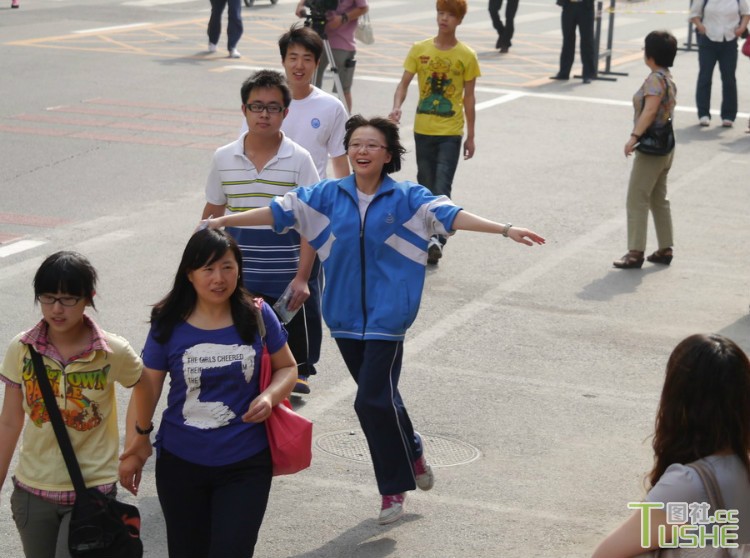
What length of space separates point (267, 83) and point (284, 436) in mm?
2298

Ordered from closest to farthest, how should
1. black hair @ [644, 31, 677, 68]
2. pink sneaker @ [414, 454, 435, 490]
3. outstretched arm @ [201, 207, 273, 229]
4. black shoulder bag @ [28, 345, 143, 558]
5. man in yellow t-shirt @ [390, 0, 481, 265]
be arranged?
black shoulder bag @ [28, 345, 143, 558] < outstretched arm @ [201, 207, 273, 229] < pink sneaker @ [414, 454, 435, 490] < black hair @ [644, 31, 677, 68] < man in yellow t-shirt @ [390, 0, 481, 265]

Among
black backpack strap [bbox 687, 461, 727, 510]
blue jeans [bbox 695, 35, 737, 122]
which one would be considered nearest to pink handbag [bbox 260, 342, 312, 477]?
black backpack strap [bbox 687, 461, 727, 510]

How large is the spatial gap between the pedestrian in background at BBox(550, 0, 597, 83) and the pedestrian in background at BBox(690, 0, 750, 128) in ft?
9.80

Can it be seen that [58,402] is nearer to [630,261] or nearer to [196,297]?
[196,297]

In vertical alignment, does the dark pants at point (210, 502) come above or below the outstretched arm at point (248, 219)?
below

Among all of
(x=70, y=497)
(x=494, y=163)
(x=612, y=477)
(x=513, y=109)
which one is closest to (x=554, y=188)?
(x=494, y=163)

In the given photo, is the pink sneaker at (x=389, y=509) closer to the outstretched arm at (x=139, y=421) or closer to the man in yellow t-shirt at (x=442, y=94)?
the outstretched arm at (x=139, y=421)

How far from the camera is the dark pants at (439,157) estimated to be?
32.8 ft

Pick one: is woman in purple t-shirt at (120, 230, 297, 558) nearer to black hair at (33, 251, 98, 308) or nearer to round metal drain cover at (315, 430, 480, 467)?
black hair at (33, 251, 98, 308)

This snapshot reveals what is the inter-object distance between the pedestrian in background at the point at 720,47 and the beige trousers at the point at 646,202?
689 cm

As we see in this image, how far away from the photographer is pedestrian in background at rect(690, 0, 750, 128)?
1669cm

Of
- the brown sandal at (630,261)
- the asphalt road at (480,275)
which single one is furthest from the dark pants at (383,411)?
the brown sandal at (630,261)

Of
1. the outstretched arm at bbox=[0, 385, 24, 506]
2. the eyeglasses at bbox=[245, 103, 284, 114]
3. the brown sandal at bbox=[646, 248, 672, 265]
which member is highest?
the eyeglasses at bbox=[245, 103, 284, 114]

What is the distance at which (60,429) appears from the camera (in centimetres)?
408
